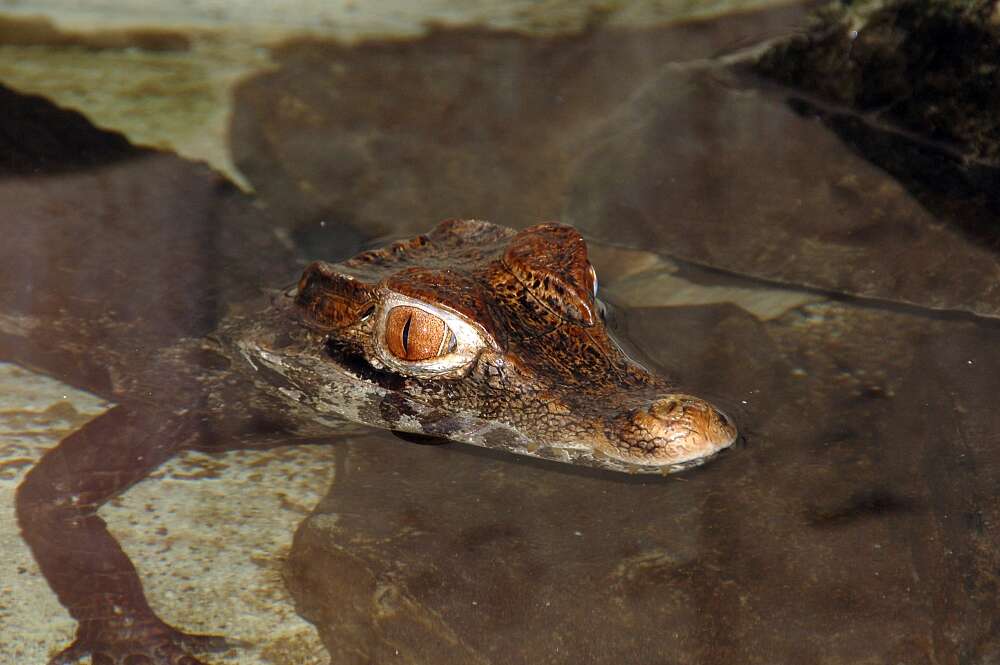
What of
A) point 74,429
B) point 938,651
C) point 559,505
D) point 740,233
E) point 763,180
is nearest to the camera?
point 938,651

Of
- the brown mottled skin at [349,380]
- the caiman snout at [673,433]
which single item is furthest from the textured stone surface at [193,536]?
the caiman snout at [673,433]

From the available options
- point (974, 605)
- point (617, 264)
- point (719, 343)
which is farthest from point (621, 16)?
point (974, 605)

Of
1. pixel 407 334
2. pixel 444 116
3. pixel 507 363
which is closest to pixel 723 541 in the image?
pixel 507 363

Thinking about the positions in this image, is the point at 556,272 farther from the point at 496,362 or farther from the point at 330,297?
the point at 330,297

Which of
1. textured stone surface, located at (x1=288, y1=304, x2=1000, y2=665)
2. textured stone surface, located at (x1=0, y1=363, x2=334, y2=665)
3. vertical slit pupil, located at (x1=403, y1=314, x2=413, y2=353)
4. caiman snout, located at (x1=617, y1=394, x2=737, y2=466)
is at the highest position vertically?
vertical slit pupil, located at (x1=403, y1=314, x2=413, y2=353)

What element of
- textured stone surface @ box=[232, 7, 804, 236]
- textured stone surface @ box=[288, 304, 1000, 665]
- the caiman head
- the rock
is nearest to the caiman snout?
the caiman head

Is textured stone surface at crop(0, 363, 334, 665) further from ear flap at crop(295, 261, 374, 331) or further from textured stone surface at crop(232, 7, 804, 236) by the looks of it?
textured stone surface at crop(232, 7, 804, 236)

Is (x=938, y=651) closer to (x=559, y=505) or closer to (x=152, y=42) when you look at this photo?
(x=559, y=505)
